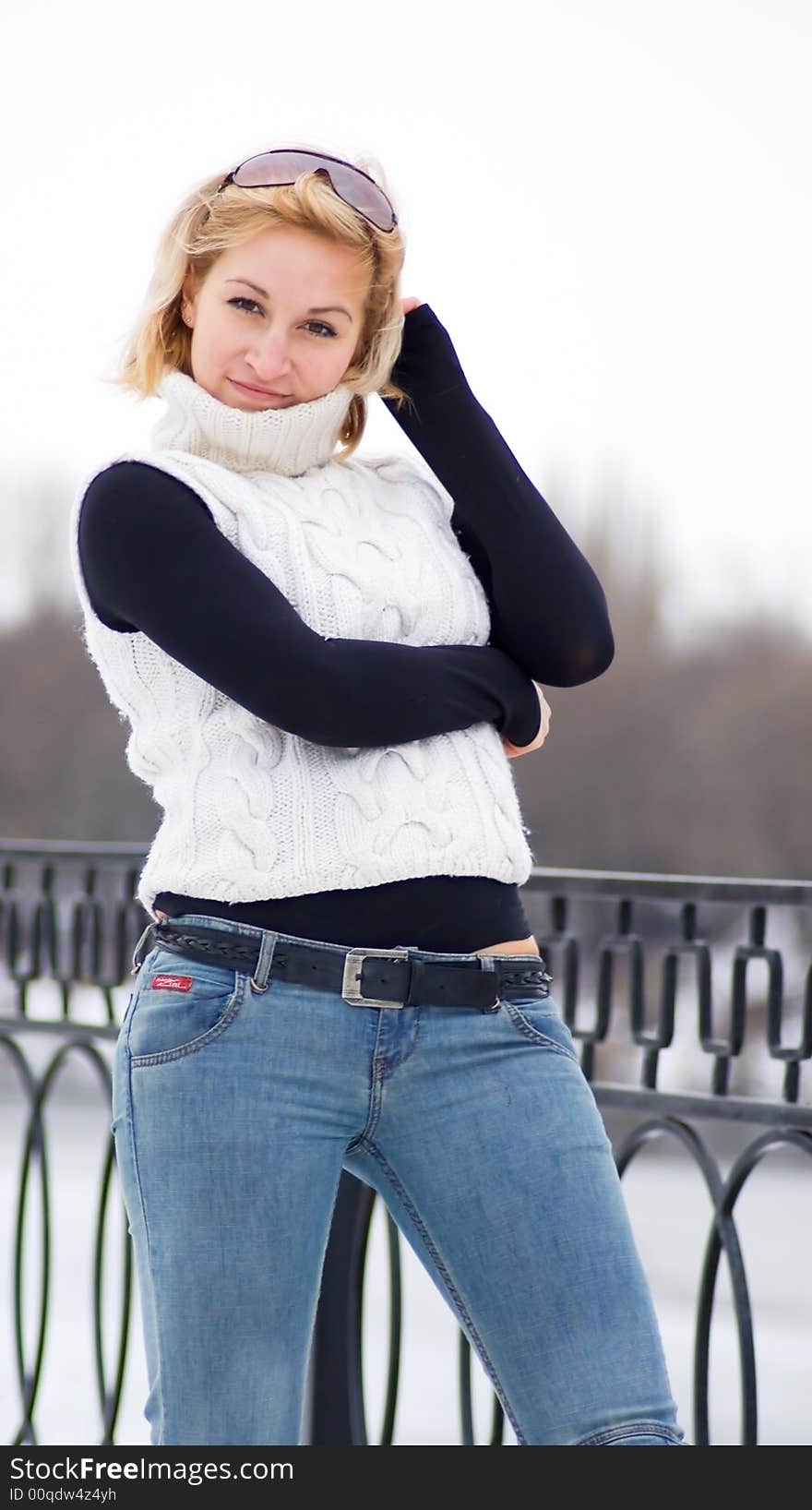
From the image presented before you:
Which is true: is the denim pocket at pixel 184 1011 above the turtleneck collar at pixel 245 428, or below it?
below

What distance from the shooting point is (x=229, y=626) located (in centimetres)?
106

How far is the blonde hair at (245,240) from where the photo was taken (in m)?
1.16

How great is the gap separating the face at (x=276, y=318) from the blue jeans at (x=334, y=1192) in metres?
0.45

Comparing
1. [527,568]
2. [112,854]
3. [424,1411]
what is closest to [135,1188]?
[527,568]

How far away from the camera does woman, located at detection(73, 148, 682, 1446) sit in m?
1.02

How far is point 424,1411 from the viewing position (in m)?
3.40

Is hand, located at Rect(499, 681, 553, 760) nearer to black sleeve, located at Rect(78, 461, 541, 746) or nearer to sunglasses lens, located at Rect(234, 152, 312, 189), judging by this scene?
black sleeve, located at Rect(78, 461, 541, 746)

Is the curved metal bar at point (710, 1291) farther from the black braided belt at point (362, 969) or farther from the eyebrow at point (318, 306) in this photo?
the eyebrow at point (318, 306)

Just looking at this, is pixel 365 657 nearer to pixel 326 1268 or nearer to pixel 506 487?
pixel 506 487

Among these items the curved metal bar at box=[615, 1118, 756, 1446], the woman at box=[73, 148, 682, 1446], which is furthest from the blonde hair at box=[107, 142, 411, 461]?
the curved metal bar at box=[615, 1118, 756, 1446]

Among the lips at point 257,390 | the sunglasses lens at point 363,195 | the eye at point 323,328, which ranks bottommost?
the lips at point 257,390

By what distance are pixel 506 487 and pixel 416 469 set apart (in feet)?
0.36

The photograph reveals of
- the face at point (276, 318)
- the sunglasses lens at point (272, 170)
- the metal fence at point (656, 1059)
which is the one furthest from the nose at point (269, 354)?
the metal fence at point (656, 1059)

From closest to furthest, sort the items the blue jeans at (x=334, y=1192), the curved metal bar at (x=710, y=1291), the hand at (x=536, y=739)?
the blue jeans at (x=334, y=1192) → the hand at (x=536, y=739) → the curved metal bar at (x=710, y=1291)
